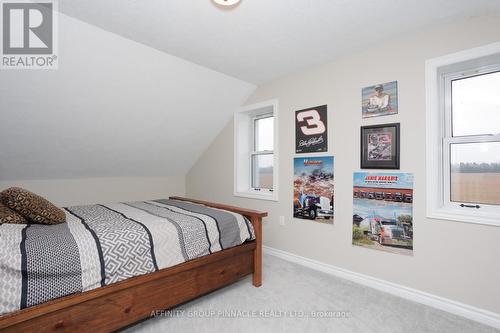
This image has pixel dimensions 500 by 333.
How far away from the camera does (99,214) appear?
2.21 meters

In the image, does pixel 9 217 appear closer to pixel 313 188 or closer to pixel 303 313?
pixel 303 313

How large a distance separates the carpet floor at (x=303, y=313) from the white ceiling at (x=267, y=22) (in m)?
2.28

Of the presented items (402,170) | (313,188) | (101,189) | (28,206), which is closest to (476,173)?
(402,170)

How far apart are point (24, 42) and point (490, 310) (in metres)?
4.19

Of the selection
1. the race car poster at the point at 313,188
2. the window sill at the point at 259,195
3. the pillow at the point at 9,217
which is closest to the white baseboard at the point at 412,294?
the race car poster at the point at 313,188

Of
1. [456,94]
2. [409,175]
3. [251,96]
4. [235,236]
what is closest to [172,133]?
[251,96]

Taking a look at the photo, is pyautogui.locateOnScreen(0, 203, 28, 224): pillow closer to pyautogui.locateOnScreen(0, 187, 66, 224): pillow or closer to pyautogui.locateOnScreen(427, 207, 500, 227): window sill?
pyautogui.locateOnScreen(0, 187, 66, 224): pillow

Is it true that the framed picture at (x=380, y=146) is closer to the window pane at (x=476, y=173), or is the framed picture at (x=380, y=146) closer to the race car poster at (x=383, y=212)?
the race car poster at (x=383, y=212)

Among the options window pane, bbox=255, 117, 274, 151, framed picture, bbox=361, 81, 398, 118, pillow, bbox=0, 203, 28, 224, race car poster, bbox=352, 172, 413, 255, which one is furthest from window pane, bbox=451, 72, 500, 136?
pillow, bbox=0, 203, 28, 224

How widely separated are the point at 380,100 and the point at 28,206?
2.93 metres

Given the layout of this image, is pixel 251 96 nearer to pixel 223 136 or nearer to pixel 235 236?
pixel 223 136

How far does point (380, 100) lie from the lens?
2.32 meters

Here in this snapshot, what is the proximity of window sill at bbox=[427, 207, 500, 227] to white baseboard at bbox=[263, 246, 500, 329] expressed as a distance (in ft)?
2.09

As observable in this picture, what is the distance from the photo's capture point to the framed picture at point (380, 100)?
2.24 m
